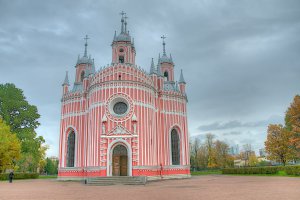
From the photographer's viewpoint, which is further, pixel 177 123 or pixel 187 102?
pixel 187 102

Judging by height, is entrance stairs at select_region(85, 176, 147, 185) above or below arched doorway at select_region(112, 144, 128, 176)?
below

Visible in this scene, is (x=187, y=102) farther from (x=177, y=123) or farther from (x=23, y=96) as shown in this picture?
(x=23, y=96)

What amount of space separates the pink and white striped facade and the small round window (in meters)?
0.42

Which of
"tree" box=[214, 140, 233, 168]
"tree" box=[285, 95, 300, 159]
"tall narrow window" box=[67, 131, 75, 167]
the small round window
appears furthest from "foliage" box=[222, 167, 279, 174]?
"tall narrow window" box=[67, 131, 75, 167]

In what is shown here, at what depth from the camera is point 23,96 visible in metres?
48.8

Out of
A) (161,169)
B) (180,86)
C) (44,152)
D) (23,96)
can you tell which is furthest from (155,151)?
(44,152)

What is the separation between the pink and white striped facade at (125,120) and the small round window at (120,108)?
423mm

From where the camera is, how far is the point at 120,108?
37.7 meters

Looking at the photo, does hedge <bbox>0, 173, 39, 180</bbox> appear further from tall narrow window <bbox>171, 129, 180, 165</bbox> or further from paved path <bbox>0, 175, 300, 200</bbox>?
tall narrow window <bbox>171, 129, 180, 165</bbox>

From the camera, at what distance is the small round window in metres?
37.4

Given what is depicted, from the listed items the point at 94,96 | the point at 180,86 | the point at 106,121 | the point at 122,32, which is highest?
the point at 122,32

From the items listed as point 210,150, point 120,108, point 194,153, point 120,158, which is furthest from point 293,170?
point 194,153

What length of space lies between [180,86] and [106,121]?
17.5 m

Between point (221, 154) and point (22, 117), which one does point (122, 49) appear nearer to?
point (22, 117)
